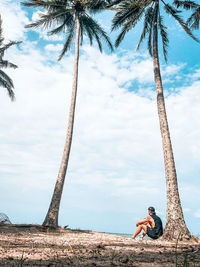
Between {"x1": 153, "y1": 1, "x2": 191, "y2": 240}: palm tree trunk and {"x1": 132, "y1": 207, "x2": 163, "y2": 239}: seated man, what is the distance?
2.33ft

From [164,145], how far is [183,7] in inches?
293

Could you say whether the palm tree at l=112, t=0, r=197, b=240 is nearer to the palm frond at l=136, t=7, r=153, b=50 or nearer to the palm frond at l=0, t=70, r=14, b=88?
the palm frond at l=136, t=7, r=153, b=50

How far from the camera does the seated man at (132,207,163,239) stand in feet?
30.2

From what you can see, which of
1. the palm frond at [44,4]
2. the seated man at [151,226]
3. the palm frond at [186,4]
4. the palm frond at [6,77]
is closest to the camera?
the seated man at [151,226]

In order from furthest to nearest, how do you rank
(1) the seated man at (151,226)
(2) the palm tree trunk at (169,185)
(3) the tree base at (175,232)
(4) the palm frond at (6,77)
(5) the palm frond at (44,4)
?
(4) the palm frond at (6,77)
(5) the palm frond at (44,4)
(2) the palm tree trunk at (169,185)
(3) the tree base at (175,232)
(1) the seated man at (151,226)

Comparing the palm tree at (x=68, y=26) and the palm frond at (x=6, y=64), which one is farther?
the palm frond at (x=6, y=64)

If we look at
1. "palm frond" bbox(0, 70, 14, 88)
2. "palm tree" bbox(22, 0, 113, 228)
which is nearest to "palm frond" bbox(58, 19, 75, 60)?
"palm tree" bbox(22, 0, 113, 228)

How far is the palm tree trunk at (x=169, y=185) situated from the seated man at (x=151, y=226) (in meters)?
0.71

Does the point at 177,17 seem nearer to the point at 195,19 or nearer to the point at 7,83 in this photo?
the point at 195,19

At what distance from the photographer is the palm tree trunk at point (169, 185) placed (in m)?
9.79

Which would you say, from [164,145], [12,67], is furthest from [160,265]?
[12,67]

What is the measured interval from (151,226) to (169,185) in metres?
2.03

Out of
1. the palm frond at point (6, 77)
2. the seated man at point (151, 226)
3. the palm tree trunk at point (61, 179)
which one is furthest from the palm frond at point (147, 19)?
the palm frond at point (6, 77)

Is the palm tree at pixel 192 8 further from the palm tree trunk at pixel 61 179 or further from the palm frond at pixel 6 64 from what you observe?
the palm frond at pixel 6 64
